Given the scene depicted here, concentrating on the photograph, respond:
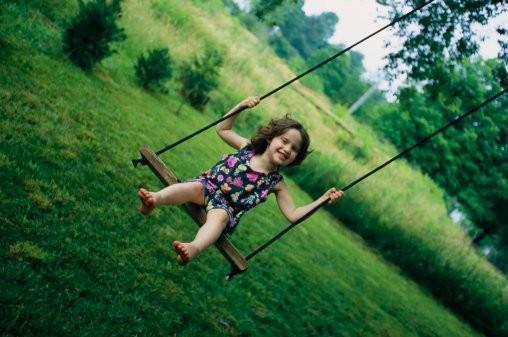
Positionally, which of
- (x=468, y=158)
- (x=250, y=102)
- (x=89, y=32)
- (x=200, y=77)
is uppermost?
(x=468, y=158)

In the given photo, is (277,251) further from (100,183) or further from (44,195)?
(44,195)

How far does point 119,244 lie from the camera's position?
393 centimetres

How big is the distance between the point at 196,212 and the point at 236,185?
43 centimetres

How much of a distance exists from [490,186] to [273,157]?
2302 cm

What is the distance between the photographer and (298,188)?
14.5 metres

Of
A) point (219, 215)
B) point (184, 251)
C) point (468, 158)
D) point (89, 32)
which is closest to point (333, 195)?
point (219, 215)

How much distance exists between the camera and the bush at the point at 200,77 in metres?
13.8

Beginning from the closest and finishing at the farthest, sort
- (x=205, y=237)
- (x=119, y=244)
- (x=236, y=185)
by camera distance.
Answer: (x=205, y=237), (x=236, y=185), (x=119, y=244)

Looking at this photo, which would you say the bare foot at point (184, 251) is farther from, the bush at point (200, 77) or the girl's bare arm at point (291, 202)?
the bush at point (200, 77)

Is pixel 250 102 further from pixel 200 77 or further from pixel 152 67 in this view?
pixel 200 77

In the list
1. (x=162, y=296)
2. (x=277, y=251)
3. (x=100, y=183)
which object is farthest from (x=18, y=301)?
(x=277, y=251)

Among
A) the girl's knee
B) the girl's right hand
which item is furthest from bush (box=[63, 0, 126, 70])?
the girl's knee

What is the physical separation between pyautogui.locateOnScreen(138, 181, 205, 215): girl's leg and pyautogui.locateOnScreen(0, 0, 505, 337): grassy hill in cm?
69

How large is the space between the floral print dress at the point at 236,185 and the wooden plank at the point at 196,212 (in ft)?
0.49
